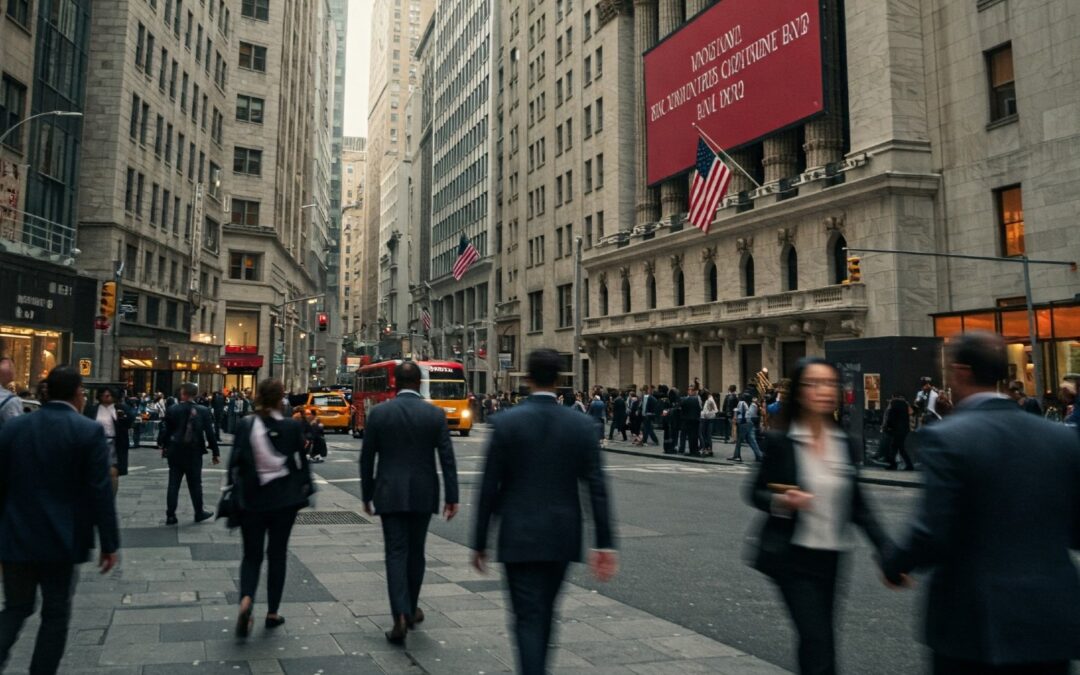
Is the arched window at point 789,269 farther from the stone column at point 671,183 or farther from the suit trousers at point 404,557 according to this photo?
the suit trousers at point 404,557

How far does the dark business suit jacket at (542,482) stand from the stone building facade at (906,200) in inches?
1038

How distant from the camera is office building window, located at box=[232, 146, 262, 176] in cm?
6362

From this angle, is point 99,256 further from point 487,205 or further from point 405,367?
point 487,205

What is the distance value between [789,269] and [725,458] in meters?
14.9

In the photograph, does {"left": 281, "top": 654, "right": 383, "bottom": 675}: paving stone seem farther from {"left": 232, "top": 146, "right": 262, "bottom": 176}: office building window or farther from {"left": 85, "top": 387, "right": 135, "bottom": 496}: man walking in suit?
{"left": 232, "top": 146, "right": 262, "bottom": 176}: office building window

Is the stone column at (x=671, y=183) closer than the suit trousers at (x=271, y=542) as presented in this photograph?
No

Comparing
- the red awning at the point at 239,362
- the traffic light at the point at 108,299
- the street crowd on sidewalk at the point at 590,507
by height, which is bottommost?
the street crowd on sidewalk at the point at 590,507

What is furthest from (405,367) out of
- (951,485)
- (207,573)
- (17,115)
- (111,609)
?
(17,115)

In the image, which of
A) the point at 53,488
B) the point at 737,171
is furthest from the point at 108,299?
the point at 737,171

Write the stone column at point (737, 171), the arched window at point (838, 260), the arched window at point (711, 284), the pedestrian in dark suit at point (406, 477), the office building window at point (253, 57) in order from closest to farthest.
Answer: the pedestrian in dark suit at point (406, 477) < the arched window at point (838, 260) < the stone column at point (737, 171) < the arched window at point (711, 284) < the office building window at point (253, 57)

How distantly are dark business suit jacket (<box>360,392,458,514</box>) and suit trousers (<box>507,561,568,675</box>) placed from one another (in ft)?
6.70

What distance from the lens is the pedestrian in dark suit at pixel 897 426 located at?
20.1m

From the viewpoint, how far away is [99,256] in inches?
1510

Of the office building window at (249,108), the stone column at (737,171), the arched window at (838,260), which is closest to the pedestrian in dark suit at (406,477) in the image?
the arched window at (838,260)
